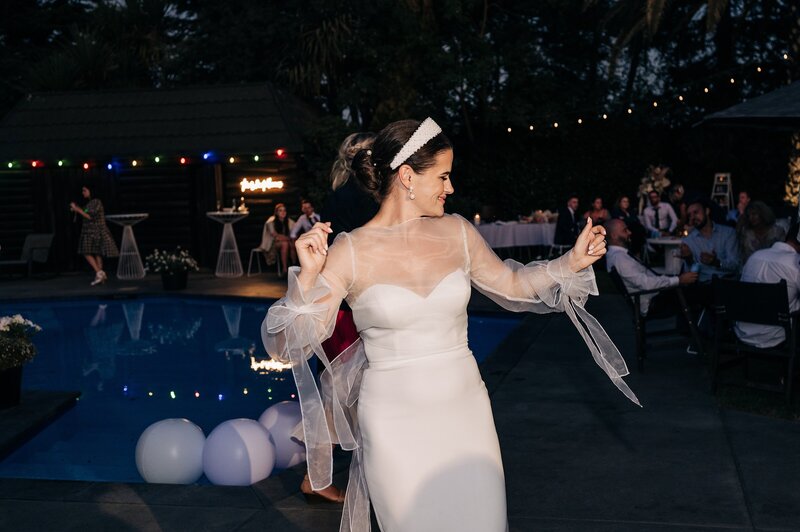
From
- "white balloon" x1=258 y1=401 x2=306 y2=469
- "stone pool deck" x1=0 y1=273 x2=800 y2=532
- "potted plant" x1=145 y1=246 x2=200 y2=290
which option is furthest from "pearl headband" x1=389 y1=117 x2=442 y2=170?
"potted plant" x1=145 y1=246 x2=200 y2=290

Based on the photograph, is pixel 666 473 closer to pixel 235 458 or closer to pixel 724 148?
pixel 235 458

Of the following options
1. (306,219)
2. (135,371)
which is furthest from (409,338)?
(306,219)

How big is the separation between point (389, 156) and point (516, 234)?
1563 centimetres

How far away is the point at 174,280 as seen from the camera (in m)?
15.8

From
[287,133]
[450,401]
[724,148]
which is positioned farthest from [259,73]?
[450,401]

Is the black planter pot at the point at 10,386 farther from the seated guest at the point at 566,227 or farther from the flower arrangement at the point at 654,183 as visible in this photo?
the flower arrangement at the point at 654,183

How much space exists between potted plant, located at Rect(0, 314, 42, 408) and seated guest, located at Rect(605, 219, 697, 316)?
4.83m

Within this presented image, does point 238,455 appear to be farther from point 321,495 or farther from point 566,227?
point 566,227

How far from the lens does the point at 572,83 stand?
88.6 ft

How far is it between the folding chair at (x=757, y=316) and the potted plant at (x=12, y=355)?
206 inches

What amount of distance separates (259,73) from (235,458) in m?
20.4

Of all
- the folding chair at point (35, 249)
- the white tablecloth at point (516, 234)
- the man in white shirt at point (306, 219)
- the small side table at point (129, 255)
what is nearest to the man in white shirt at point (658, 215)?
the white tablecloth at point (516, 234)

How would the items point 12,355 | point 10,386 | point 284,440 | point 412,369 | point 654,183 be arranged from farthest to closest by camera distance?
point 654,183 → point 10,386 → point 12,355 → point 284,440 → point 412,369

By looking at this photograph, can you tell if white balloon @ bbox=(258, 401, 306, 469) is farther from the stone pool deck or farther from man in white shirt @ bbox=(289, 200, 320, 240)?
man in white shirt @ bbox=(289, 200, 320, 240)
